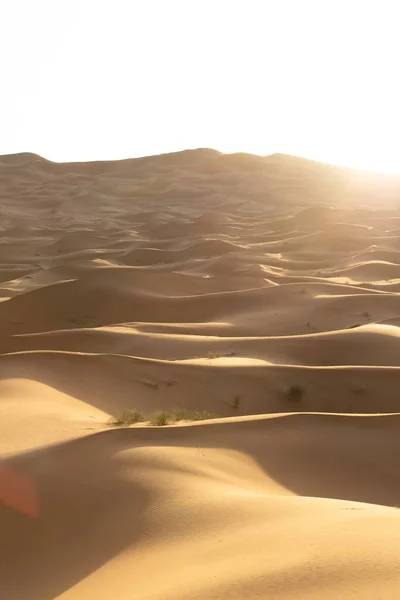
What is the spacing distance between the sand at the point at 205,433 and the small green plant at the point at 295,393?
2 centimetres

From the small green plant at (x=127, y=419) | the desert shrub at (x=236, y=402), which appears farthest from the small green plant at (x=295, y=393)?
the small green plant at (x=127, y=419)

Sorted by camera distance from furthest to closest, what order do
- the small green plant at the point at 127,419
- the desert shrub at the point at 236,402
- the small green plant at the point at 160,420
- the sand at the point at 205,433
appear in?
the desert shrub at the point at 236,402 < the small green plant at the point at 127,419 < the small green plant at the point at 160,420 < the sand at the point at 205,433

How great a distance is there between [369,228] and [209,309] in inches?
312

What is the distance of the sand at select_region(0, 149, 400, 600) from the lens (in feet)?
6.68

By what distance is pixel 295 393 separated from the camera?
452cm

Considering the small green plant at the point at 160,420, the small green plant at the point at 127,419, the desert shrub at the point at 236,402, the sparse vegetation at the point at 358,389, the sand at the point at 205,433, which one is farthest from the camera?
the sparse vegetation at the point at 358,389

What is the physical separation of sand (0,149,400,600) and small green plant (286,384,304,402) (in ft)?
0.06

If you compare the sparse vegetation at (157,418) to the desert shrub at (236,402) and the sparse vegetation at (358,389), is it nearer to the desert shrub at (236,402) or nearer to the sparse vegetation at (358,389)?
the desert shrub at (236,402)

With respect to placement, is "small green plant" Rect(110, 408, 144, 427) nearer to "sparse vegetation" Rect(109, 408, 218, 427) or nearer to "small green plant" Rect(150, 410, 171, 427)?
"sparse vegetation" Rect(109, 408, 218, 427)

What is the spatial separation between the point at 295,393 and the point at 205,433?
1.31 m

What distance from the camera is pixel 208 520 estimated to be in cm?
233

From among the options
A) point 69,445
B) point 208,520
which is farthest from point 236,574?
point 69,445

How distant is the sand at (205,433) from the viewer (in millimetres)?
2035

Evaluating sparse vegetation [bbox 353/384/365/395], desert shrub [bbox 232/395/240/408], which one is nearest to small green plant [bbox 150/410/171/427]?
desert shrub [bbox 232/395/240/408]
